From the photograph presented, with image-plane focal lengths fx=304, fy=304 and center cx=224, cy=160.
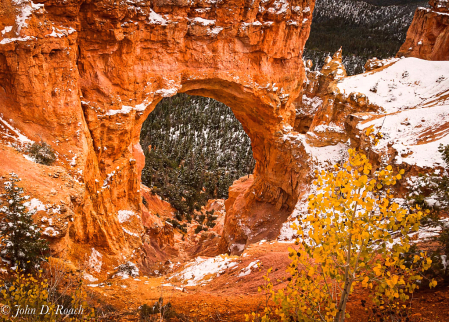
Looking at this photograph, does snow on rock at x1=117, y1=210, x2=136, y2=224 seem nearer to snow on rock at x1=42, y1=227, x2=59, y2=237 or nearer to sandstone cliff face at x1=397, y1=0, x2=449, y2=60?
snow on rock at x1=42, y1=227, x2=59, y2=237

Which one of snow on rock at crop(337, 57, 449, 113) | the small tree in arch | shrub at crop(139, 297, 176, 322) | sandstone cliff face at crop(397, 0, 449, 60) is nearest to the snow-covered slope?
snow on rock at crop(337, 57, 449, 113)

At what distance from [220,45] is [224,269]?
519 inches

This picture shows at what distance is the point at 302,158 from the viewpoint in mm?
21047

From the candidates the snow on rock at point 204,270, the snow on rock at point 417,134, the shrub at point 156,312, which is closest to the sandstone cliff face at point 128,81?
the snow on rock at point 204,270

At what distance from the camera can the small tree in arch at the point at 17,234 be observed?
8.27 m

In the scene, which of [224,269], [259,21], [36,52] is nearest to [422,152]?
[224,269]

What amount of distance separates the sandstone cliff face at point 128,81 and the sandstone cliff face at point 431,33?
12183 mm

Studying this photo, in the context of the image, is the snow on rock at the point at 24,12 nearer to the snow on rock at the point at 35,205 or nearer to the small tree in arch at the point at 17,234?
the small tree in arch at the point at 17,234

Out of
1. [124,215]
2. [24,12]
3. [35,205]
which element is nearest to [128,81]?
[24,12]

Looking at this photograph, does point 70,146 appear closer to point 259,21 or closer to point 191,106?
point 259,21

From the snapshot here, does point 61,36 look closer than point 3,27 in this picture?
No

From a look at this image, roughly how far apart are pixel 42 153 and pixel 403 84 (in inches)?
885

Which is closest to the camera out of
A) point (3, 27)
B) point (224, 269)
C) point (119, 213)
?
point (3, 27)

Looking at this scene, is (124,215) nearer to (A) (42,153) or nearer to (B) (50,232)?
(A) (42,153)
